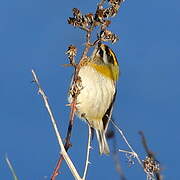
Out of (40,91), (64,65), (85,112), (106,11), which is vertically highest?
(85,112)

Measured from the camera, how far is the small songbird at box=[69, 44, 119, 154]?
11.9 feet

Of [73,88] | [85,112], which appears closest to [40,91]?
[73,88]

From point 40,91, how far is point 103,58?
210 centimetres

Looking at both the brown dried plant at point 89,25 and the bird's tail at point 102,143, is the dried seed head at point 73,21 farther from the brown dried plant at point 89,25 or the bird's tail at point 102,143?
the bird's tail at point 102,143

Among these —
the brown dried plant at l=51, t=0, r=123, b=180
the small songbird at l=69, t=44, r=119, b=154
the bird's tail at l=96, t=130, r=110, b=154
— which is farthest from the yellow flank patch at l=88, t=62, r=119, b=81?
the brown dried plant at l=51, t=0, r=123, b=180

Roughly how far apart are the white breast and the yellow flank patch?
35 millimetres

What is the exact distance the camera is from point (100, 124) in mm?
3926

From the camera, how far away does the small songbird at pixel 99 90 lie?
3.64 m

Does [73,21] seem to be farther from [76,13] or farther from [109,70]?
[109,70]

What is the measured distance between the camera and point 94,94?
3.69m

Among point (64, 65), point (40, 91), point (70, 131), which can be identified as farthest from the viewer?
point (64, 65)

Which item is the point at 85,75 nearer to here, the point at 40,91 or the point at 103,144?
the point at 103,144

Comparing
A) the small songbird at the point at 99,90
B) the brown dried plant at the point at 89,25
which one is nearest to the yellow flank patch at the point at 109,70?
the small songbird at the point at 99,90

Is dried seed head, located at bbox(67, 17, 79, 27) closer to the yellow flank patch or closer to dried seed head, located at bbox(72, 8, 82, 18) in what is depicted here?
dried seed head, located at bbox(72, 8, 82, 18)
